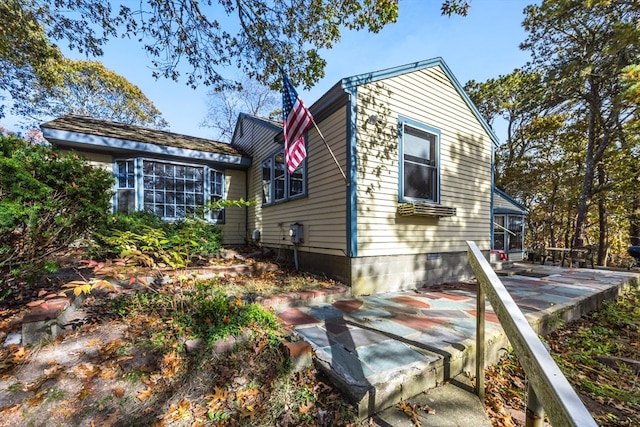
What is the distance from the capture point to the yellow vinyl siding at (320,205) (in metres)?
4.73

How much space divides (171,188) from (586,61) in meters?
15.3

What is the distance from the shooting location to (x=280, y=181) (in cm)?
696

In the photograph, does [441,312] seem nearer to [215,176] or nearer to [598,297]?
[598,297]

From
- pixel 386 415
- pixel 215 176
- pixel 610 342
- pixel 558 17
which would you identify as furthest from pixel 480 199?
pixel 558 17

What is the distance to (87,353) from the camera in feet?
7.29

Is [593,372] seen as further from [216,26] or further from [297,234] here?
[216,26]

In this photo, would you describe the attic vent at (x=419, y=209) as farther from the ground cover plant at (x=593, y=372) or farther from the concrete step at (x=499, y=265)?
the concrete step at (x=499, y=265)

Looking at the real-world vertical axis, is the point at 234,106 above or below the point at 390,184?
above

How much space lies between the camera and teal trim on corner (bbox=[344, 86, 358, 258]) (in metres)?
4.43

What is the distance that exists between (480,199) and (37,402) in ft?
26.0

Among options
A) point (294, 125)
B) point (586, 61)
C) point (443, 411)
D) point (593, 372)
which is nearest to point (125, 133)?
point (294, 125)

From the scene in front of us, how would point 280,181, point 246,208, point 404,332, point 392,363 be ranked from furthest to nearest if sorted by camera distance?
point 246,208 → point 280,181 → point 404,332 → point 392,363

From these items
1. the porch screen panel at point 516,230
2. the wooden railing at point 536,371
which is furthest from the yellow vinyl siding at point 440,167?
the porch screen panel at point 516,230

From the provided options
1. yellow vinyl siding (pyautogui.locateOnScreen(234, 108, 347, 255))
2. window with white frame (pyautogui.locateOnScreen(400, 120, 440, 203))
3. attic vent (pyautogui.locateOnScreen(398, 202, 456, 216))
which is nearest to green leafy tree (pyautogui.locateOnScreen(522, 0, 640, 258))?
window with white frame (pyautogui.locateOnScreen(400, 120, 440, 203))
